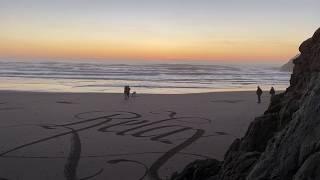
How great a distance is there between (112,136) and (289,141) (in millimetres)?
12966

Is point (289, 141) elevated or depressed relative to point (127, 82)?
elevated

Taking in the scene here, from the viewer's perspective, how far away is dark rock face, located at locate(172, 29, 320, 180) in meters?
5.23

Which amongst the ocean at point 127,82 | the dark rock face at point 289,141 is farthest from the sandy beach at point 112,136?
the ocean at point 127,82

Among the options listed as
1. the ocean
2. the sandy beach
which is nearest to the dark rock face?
the sandy beach

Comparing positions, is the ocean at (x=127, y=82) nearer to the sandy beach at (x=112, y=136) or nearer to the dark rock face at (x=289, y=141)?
the sandy beach at (x=112, y=136)

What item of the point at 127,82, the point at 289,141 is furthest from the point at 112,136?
the point at 127,82

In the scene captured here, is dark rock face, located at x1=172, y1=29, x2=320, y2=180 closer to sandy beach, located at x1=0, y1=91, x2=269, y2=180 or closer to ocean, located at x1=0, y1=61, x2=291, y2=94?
sandy beach, located at x1=0, y1=91, x2=269, y2=180

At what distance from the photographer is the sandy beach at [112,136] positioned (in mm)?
13289

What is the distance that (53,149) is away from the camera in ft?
51.4

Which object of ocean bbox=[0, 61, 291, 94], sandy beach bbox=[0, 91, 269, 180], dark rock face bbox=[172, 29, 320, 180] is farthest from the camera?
ocean bbox=[0, 61, 291, 94]

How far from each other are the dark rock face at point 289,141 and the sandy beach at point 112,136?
464 centimetres

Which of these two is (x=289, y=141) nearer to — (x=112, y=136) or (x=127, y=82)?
(x=112, y=136)

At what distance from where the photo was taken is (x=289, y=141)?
5738 mm

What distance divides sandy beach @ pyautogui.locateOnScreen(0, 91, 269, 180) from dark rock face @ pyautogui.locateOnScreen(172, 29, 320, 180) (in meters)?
4.64
